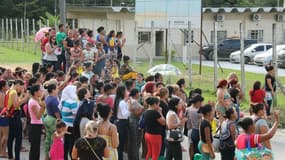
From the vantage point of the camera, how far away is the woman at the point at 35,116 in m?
11.8

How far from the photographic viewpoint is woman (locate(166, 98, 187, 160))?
37.2 feet

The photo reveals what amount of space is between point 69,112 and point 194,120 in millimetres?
2458

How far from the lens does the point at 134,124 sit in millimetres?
12617

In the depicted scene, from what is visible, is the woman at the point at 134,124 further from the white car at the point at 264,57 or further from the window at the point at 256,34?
the window at the point at 256,34

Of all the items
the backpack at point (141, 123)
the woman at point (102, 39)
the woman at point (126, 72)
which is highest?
the woman at point (102, 39)

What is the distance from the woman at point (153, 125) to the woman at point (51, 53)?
30.4 feet

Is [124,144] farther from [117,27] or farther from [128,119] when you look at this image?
[117,27]

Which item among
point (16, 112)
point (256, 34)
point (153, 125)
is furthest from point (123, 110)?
point (256, 34)

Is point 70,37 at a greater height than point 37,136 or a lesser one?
greater

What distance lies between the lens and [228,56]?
148 ft

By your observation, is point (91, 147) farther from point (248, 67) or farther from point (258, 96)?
point (248, 67)

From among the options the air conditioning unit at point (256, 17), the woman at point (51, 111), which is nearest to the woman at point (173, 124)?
the woman at point (51, 111)

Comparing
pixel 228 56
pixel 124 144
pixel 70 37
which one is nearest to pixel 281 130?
pixel 124 144

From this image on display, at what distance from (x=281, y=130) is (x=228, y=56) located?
1095 inches
